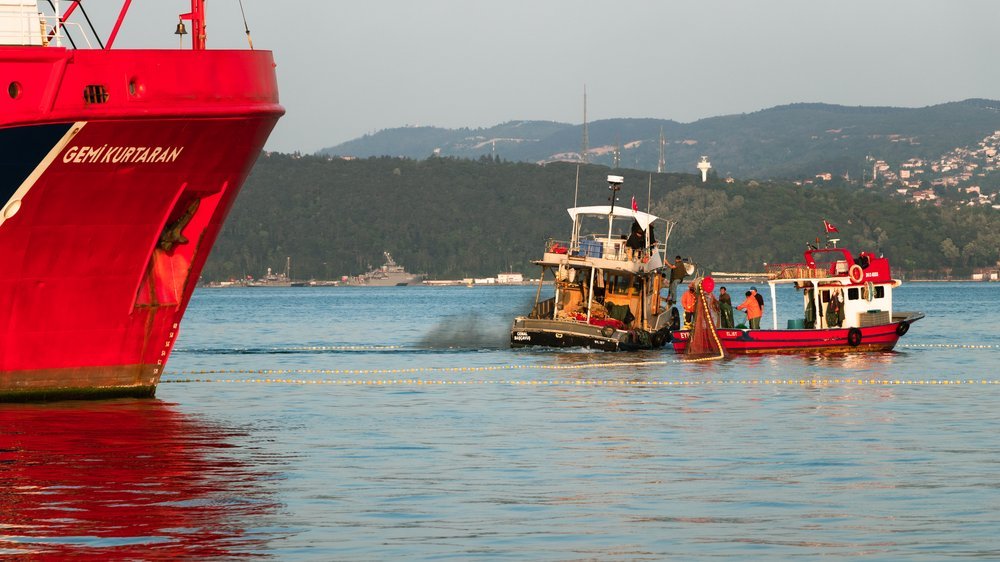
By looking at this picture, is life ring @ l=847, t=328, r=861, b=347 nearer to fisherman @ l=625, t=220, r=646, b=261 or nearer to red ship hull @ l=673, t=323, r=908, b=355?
red ship hull @ l=673, t=323, r=908, b=355

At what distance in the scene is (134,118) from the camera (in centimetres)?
2520

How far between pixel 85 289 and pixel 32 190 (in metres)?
2.04

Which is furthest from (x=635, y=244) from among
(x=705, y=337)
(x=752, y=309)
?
(x=705, y=337)

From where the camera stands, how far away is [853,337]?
1859 inches

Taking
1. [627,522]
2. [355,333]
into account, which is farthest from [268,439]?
[355,333]

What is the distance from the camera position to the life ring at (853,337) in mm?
47094

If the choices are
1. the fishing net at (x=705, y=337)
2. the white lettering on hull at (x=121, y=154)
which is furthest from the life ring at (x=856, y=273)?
the white lettering on hull at (x=121, y=154)

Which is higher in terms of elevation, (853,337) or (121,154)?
(121,154)

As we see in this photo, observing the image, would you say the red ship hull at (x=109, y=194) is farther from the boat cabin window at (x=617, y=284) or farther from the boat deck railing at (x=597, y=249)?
the boat cabin window at (x=617, y=284)

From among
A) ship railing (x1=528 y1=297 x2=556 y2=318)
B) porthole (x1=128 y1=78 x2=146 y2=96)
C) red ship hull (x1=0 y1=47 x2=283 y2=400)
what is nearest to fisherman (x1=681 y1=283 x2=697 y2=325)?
ship railing (x1=528 y1=297 x2=556 y2=318)

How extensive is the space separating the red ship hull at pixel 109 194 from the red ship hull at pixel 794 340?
22308 millimetres

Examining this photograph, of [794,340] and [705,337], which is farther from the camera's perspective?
[705,337]

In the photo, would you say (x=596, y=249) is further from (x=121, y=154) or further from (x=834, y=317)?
(x=121, y=154)

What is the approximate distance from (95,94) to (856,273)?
1086 inches
